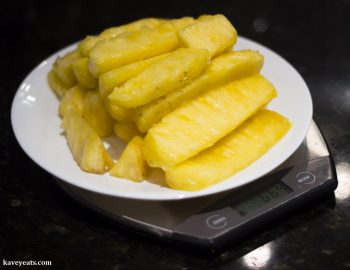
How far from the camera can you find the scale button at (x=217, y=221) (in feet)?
3.96

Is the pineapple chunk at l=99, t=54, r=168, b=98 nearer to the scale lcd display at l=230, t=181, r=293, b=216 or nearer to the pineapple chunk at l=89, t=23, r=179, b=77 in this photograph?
the pineapple chunk at l=89, t=23, r=179, b=77

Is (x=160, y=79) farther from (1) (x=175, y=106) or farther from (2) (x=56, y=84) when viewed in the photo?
(2) (x=56, y=84)

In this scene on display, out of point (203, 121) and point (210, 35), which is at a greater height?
point (210, 35)

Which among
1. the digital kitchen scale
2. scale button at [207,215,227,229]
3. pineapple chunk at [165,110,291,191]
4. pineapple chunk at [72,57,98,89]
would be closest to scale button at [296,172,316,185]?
the digital kitchen scale

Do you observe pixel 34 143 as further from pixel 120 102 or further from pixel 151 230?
pixel 151 230

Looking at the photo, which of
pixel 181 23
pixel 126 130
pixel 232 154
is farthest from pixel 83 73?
pixel 232 154

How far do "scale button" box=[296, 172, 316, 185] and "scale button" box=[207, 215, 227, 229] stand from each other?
0.22 metres

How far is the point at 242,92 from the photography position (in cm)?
138

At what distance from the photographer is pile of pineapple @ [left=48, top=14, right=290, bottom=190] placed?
4.07 ft

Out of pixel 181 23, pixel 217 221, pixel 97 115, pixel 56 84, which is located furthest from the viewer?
pixel 56 84

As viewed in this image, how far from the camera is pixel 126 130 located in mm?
1392

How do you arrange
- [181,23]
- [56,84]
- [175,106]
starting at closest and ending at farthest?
[175,106]
[181,23]
[56,84]

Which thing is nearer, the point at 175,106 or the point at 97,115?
the point at 175,106

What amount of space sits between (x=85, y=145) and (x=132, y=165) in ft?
0.48
